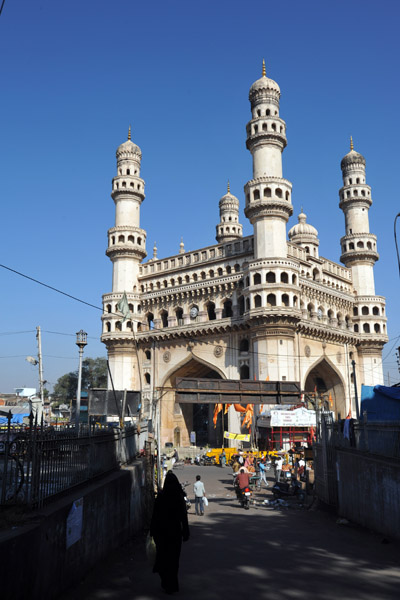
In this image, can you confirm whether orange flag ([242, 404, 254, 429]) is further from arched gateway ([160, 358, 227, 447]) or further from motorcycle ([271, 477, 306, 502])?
motorcycle ([271, 477, 306, 502])

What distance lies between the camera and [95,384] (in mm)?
81125

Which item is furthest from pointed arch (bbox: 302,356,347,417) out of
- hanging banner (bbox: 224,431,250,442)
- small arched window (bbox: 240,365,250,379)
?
hanging banner (bbox: 224,431,250,442)

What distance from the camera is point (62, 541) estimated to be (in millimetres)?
6875

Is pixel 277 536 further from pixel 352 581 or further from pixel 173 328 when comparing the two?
pixel 173 328

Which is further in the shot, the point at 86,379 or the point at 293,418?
the point at 86,379

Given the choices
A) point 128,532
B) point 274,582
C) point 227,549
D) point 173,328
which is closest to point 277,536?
point 227,549

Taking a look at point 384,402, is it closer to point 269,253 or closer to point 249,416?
point 249,416

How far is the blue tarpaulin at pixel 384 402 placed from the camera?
1602 centimetres

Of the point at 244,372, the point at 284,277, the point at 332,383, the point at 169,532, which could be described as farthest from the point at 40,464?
the point at 332,383

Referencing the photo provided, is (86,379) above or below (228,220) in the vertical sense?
below

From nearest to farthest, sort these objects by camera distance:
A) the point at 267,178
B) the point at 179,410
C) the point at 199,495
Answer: the point at 199,495 < the point at 267,178 < the point at 179,410

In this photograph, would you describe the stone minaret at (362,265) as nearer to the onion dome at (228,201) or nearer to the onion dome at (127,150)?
the onion dome at (228,201)

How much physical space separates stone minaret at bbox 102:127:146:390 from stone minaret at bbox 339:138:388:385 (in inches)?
715

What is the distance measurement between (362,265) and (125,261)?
20512 mm
